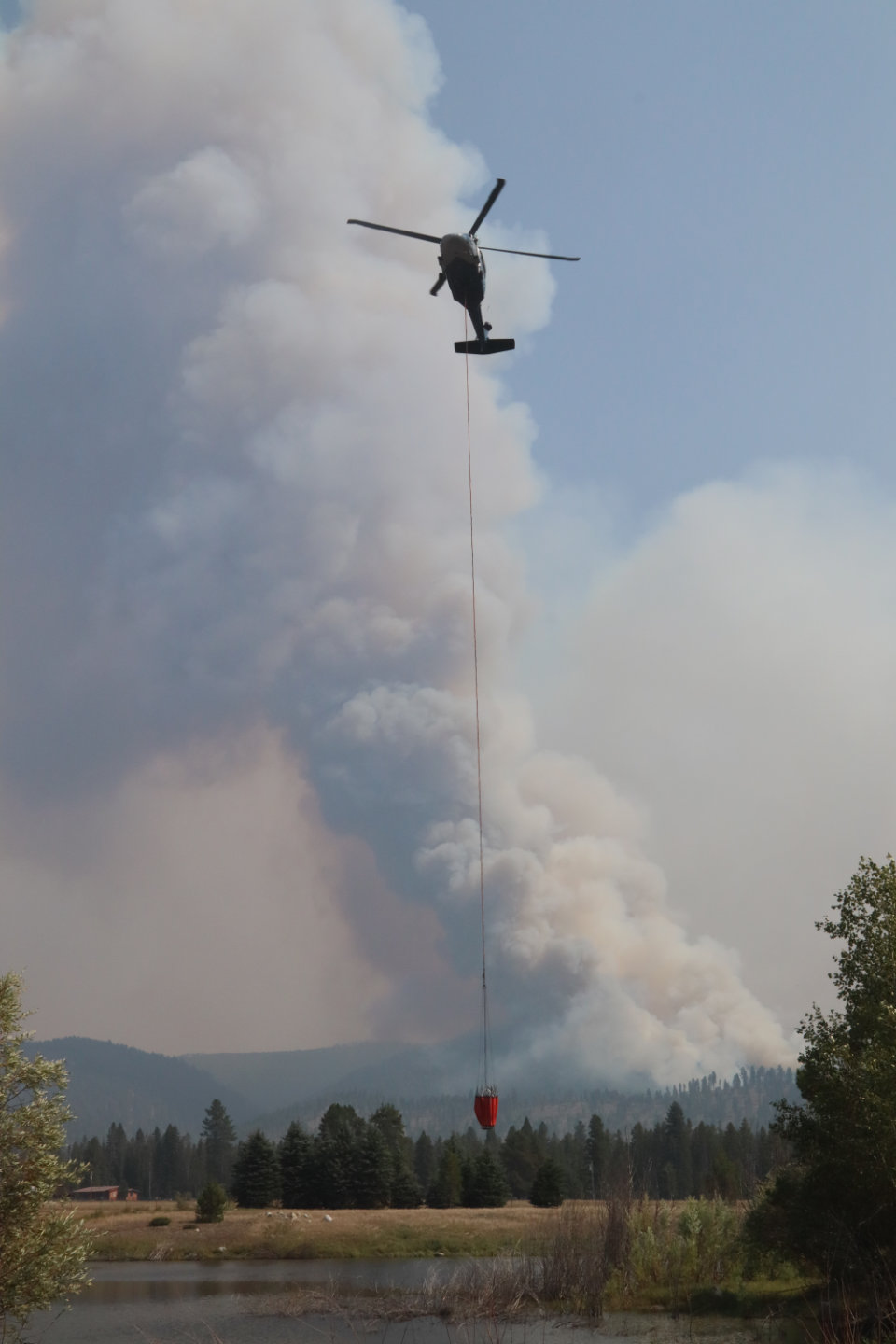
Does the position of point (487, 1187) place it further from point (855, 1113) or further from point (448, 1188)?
point (855, 1113)

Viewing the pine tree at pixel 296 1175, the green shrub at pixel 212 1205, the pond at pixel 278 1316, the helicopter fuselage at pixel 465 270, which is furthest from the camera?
the pine tree at pixel 296 1175

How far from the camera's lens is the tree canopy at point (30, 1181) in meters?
26.4

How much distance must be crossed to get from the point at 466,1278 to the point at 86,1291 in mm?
26785

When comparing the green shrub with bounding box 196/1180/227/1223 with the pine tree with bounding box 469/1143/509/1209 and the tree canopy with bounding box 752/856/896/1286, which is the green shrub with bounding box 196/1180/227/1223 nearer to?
the pine tree with bounding box 469/1143/509/1209

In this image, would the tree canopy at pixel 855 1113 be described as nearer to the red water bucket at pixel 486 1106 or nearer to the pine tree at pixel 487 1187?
the red water bucket at pixel 486 1106

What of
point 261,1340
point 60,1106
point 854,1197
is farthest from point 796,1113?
point 60,1106

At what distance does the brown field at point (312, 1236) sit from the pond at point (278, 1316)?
376 centimetres

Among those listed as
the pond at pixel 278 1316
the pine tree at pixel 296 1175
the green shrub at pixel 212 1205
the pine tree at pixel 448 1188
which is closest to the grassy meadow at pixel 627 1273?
the pond at pixel 278 1316

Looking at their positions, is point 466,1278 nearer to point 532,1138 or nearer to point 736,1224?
point 736,1224

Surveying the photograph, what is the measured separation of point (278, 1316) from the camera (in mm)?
56719

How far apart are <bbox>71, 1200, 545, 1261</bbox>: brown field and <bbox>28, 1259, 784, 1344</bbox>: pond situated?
3757 mm

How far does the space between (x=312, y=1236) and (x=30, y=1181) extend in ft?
221

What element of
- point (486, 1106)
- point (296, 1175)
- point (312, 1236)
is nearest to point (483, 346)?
point (486, 1106)

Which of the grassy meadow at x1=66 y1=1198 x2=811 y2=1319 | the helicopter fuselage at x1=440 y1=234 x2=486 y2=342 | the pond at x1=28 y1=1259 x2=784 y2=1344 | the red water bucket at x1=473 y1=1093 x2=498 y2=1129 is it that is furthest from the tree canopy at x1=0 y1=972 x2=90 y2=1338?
the helicopter fuselage at x1=440 y1=234 x2=486 y2=342
